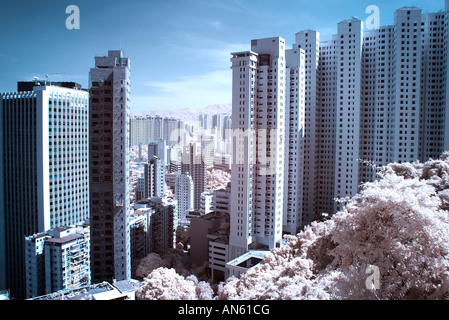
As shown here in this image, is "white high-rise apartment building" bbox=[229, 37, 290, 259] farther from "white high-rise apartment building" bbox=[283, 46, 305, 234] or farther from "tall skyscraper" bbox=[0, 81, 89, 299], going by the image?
"tall skyscraper" bbox=[0, 81, 89, 299]

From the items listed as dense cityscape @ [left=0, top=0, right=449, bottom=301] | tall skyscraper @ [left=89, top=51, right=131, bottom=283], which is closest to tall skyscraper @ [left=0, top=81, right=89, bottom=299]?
dense cityscape @ [left=0, top=0, right=449, bottom=301]

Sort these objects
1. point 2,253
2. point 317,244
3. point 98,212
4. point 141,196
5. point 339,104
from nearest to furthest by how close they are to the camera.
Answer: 1. point 317,244
2. point 98,212
3. point 2,253
4. point 339,104
5. point 141,196

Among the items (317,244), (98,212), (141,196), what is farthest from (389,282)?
(141,196)

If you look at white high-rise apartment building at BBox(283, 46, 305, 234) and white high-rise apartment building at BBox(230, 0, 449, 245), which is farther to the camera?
white high-rise apartment building at BBox(283, 46, 305, 234)

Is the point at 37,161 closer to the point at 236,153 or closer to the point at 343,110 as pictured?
the point at 236,153
